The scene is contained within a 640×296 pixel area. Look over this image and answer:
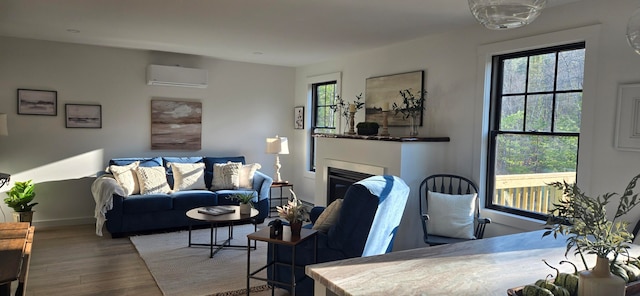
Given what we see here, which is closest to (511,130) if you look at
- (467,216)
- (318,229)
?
(467,216)

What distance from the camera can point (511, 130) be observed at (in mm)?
3951

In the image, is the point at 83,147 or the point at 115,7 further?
the point at 83,147

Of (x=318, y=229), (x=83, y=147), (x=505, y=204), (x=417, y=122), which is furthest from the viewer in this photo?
(x=83, y=147)

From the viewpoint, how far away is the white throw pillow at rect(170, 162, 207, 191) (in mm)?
5789

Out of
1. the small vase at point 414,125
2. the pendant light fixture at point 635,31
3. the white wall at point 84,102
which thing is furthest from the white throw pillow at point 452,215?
the white wall at point 84,102

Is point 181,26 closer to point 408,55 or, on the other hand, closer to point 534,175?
point 408,55

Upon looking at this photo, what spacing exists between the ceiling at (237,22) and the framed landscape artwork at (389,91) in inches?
16.5

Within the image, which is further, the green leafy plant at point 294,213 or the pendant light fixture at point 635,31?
the green leafy plant at point 294,213

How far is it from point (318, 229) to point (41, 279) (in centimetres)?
248

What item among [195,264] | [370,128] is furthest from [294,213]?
[370,128]

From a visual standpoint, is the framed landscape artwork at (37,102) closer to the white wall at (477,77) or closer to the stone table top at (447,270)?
the white wall at (477,77)

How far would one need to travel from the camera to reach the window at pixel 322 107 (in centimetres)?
657

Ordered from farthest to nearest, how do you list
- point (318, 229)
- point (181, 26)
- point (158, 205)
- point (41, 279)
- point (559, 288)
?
point (158, 205) → point (181, 26) → point (41, 279) → point (318, 229) → point (559, 288)

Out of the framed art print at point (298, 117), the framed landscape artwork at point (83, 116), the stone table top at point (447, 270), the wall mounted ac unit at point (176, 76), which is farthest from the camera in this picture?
the framed art print at point (298, 117)
